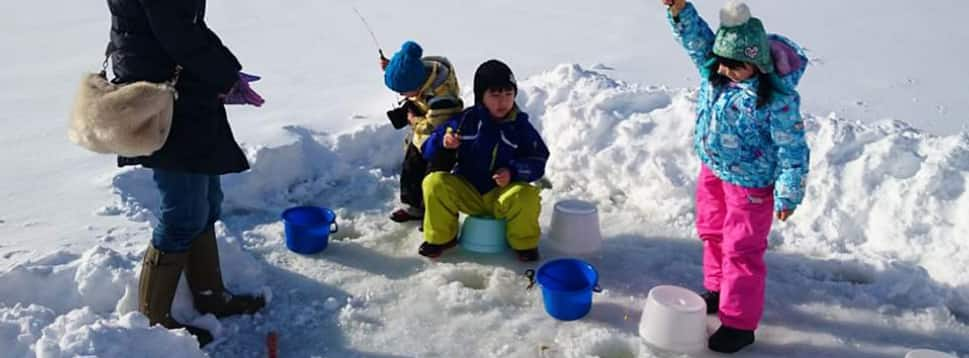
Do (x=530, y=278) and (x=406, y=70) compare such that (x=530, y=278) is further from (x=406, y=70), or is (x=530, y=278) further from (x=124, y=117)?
(x=124, y=117)

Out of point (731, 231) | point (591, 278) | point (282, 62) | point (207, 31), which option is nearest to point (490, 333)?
point (591, 278)

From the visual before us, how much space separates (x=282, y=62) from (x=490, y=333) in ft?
17.8

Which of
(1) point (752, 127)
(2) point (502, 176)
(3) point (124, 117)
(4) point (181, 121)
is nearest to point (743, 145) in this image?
(1) point (752, 127)

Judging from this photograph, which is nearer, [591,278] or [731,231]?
[731,231]

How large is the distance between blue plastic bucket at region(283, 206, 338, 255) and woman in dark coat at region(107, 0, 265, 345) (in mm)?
805

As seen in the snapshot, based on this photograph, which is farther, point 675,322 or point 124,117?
point 675,322

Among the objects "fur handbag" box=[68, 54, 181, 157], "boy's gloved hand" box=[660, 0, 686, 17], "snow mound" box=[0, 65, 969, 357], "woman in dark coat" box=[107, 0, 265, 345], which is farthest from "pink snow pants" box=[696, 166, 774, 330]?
"fur handbag" box=[68, 54, 181, 157]

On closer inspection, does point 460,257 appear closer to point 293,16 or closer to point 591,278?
point 591,278

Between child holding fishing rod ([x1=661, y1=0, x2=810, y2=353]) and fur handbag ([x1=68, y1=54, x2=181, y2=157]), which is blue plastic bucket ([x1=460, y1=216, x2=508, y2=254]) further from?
fur handbag ([x1=68, y1=54, x2=181, y2=157])

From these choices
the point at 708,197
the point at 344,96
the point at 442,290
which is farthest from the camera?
the point at 344,96

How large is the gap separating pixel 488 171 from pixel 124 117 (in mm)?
1983

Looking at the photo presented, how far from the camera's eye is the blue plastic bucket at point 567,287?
3.85 metres

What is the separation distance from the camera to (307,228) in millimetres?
4488

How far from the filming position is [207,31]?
10.5ft
